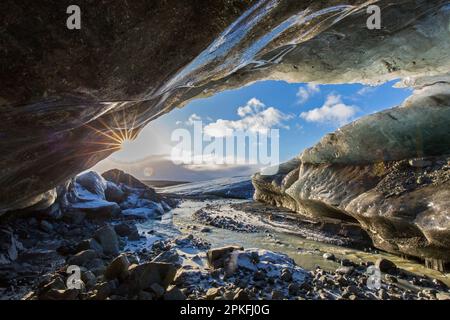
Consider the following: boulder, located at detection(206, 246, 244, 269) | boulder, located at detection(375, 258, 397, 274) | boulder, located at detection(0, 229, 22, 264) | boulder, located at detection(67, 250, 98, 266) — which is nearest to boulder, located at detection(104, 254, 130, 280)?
boulder, located at detection(67, 250, 98, 266)

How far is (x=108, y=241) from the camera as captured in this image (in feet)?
21.4

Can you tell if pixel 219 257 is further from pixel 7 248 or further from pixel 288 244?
pixel 7 248

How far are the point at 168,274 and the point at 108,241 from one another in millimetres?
2915

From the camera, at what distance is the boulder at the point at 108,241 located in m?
6.39

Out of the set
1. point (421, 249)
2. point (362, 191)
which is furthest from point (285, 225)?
point (421, 249)

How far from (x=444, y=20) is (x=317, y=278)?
6463 millimetres

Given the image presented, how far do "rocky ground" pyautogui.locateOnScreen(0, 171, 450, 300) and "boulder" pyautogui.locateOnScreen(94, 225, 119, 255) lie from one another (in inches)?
0.8

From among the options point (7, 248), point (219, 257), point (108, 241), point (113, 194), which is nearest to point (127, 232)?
point (108, 241)

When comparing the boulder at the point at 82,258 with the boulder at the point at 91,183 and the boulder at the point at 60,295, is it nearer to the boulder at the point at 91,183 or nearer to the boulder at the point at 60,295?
the boulder at the point at 60,295

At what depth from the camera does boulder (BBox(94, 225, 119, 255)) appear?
21.0 feet

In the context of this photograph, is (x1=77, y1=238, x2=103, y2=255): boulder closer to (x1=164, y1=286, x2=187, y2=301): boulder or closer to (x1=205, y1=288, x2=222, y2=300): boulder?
(x1=164, y1=286, x2=187, y2=301): boulder

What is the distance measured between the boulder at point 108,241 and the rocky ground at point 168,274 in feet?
0.07

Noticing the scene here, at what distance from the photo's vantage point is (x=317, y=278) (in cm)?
497
